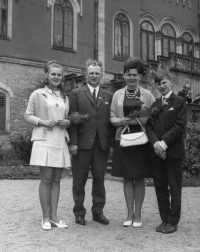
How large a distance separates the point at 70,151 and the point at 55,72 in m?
1.08

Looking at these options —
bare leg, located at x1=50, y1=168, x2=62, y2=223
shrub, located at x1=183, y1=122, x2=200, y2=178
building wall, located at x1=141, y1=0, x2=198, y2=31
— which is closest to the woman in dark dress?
bare leg, located at x1=50, y1=168, x2=62, y2=223

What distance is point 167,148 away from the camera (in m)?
4.54

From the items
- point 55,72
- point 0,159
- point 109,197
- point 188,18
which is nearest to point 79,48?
point 0,159

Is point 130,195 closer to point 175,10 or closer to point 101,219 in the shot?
point 101,219

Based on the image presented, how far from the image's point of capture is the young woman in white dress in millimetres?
4617

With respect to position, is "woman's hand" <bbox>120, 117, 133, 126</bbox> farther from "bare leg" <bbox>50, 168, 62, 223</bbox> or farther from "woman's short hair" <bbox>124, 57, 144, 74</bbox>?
"bare leg" <bbox>50, 168, 62, 223</bbox>

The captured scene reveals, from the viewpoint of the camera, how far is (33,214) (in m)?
5.41

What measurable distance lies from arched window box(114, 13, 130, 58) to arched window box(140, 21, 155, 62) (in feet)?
4.28

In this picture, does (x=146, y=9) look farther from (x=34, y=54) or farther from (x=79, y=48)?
(x=34, y=54)

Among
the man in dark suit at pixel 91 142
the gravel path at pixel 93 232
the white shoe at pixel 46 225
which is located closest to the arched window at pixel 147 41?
the gravel path at pixel 93 232

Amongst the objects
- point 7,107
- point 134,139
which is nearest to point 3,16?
point 7,107

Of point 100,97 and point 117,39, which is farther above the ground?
point 117,39

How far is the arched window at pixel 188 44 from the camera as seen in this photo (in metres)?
21.3

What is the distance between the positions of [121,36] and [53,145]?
14387mm
